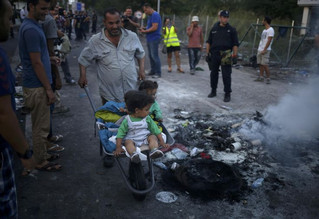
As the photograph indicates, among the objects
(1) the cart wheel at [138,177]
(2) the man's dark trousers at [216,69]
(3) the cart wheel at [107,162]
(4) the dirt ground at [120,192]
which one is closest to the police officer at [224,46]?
(2) the man's dark trousers at [216,69]

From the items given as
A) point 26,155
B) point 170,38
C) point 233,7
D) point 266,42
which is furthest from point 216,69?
point 233,7

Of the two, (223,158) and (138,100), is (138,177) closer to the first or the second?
(138,100)

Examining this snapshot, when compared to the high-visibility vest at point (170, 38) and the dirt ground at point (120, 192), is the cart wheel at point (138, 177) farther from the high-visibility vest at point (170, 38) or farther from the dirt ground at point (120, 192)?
the high-visibility vest at point (170, 38)

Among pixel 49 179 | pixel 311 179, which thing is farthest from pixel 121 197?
pixel 311 179

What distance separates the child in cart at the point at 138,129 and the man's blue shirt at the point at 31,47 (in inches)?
46.6

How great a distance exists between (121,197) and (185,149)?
5.13 ft

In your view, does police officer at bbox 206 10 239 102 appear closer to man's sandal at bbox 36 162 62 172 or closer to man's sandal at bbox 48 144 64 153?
man's sandal at bbox 48 144 64 153

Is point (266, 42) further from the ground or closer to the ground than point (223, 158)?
further from the ground

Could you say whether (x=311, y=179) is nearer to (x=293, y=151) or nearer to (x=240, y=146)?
(x=293, y=151)

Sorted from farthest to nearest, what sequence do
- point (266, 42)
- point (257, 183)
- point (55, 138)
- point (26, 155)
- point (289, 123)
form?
point (266, 42) < point (289, 123) < point (55, 138) < point (257, 183) < point (26, 155)

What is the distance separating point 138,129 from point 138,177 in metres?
0.54

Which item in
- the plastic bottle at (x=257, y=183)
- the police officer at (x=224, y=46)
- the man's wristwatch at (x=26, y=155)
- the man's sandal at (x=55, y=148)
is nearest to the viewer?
the man's wristwatch at (x=26, y=155)

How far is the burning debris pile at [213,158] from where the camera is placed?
354 centimetres

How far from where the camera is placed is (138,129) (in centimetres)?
322
